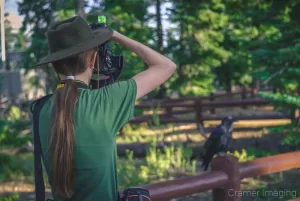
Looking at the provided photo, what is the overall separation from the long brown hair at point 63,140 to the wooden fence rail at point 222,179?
106cm

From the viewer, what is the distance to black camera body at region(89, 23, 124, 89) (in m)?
2.03

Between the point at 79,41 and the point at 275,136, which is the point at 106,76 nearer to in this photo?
the point at 79,41

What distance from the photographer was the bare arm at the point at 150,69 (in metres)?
1.90

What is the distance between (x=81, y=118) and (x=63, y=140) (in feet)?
0.37

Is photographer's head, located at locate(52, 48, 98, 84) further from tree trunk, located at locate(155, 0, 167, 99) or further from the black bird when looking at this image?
tree trunk, located at locate(155, 0, 167, 99)

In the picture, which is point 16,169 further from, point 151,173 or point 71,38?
point 71,38

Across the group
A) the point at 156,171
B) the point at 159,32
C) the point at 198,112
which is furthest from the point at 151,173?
the point at 159,32

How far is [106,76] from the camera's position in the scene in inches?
83.9

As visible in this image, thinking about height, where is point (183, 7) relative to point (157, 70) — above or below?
above

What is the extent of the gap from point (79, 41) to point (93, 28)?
0.22 meters

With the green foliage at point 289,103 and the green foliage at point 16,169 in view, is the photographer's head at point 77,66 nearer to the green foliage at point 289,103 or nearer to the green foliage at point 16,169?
the green foliage at point 289,103

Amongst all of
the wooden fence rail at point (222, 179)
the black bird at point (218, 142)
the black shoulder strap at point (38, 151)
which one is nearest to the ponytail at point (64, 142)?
the black shoulder strap at point (38, 151)

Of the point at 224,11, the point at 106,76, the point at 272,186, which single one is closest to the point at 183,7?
the point at 224,11

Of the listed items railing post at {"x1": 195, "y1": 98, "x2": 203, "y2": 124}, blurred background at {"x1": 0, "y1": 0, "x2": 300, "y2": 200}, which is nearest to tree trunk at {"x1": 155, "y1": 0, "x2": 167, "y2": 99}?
blurred background at {"x1": 0, "y1": 0, "x2": 300, "y2": 200}
